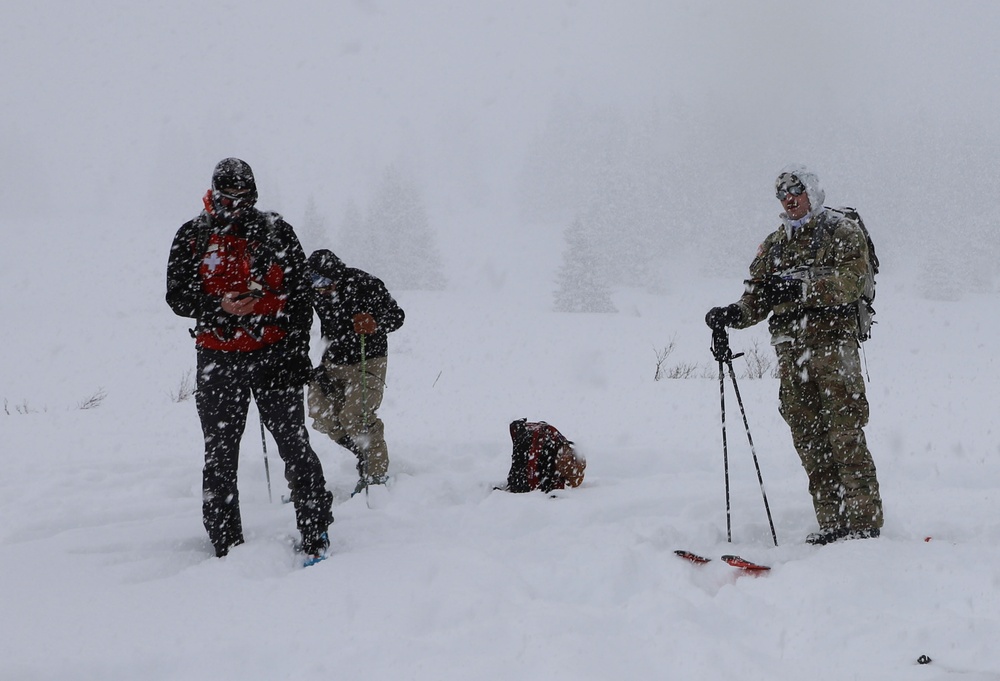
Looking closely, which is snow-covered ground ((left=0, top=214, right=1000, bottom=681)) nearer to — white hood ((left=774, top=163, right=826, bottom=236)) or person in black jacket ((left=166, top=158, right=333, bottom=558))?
person in black jacket ((left=166, top=158, right=333, bottom=558))

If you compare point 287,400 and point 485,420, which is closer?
point 287,400

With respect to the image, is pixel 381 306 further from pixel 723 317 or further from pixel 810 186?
pixel 810 186

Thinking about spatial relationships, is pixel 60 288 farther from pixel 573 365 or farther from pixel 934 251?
pixel 934 251

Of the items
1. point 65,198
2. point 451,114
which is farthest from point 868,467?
point 65,198

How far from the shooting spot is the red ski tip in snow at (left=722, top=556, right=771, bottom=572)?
11.2 ft

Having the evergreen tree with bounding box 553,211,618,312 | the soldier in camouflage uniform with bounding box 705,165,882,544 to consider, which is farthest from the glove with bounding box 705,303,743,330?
the evergreen tree with bounding box 553,211,618,312

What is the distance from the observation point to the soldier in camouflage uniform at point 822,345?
Result: 13.1ft

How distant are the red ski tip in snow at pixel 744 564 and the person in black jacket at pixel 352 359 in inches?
116

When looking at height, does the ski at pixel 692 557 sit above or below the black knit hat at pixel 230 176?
below

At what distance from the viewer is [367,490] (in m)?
4.88

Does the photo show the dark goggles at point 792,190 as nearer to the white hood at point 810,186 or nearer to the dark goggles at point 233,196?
the white hood at point 810,186

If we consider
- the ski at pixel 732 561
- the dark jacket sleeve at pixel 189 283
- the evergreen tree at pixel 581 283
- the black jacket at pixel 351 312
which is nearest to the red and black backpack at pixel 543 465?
the black jacket at pixel 351 312

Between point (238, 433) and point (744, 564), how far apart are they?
2.98m

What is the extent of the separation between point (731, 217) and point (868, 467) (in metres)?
45.6
